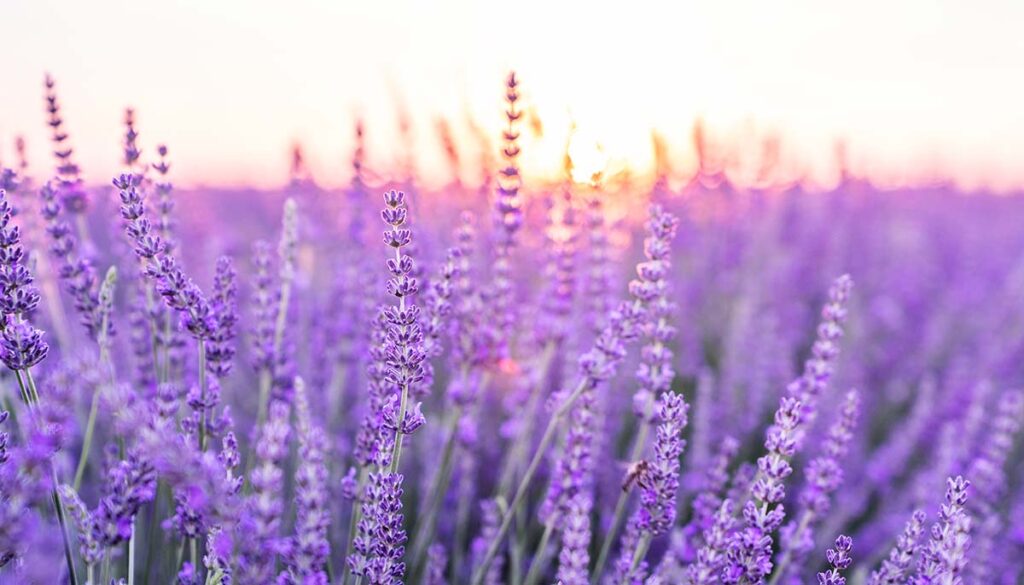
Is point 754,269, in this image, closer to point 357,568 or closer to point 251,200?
point 357,568

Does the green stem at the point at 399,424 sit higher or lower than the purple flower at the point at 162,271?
lower

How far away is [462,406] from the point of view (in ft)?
7.82

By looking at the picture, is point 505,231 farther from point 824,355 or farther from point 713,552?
point 713,552

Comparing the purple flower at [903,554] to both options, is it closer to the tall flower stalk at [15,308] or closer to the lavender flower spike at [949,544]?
the lavender flower spike at [949,544]

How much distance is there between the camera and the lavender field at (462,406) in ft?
4.59

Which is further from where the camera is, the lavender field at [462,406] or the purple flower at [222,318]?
the purple flower at [222,318]

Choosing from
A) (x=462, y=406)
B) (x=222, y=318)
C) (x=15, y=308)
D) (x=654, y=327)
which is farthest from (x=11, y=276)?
(x=654, y=327)

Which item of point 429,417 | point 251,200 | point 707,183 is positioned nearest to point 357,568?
point 429,417

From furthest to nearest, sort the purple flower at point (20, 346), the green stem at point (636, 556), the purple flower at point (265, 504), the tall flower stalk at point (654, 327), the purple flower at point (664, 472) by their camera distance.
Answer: the tall flower stalk at point (654, 327), the green stem at point (636, 556), the purple flower at point (664, 472), the purple flower at point (20, 346), the purple flower at point (265, 504)

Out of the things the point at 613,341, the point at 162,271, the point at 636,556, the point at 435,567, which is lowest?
the point at 435,567

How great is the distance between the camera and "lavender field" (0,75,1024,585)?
4.59 feet

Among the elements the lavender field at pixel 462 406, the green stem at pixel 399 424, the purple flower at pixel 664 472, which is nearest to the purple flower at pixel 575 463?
the lavender field at pixel 462 406

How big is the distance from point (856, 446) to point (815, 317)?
2.25 metres

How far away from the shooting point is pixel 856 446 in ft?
13.5
